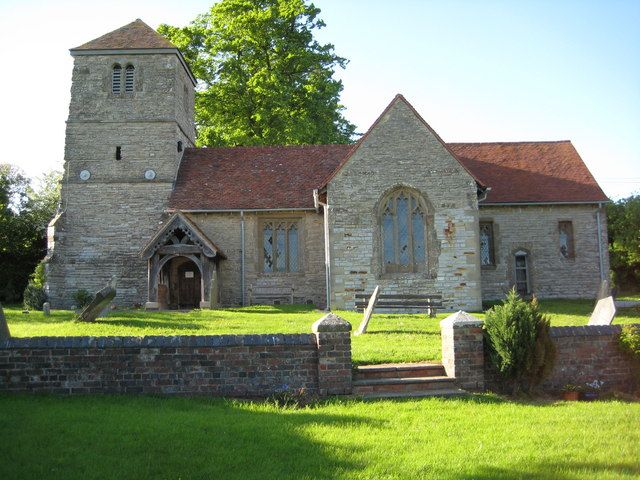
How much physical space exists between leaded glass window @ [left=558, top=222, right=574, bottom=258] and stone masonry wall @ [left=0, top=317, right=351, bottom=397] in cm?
1895

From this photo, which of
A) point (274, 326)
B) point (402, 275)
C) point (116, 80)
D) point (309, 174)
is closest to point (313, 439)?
point (274, 326)

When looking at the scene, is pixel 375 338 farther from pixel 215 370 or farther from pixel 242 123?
pixel 242 123

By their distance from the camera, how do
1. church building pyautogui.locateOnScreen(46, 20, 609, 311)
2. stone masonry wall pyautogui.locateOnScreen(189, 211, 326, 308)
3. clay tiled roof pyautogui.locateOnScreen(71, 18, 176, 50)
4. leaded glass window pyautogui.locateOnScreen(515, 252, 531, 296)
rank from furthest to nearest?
clay tiled roof pyautogui.locateOnScreen(71, 18, 176, 50) < leaded glass window pyautogui.locateOnScreen(515, 252, 531, 296) < stone masonry wall pyautogui.locateOnScreen(189, 211, 326, 308) < church building pyautogui.locateOnScreen(46, 20, 609, 311)

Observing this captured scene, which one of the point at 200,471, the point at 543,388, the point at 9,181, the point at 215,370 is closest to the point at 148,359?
the point at 215,370

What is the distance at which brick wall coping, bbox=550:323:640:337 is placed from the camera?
33.7 feet

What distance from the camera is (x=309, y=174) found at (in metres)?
25.8

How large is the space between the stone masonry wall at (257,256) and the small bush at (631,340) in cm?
1460

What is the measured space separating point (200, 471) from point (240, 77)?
29.1m

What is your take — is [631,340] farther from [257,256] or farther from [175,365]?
[257,256]

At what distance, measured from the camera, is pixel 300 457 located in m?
6.36

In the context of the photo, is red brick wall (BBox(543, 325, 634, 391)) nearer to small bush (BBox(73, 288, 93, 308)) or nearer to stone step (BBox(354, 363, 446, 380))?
stone step (BBox(354, 363, 446, 380))

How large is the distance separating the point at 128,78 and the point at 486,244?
16.9m

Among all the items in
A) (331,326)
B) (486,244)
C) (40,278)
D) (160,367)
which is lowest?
(160,367)

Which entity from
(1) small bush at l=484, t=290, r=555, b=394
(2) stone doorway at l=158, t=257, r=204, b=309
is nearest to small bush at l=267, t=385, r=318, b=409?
(1) small bush at l=484, t=290, r=555, b=394
